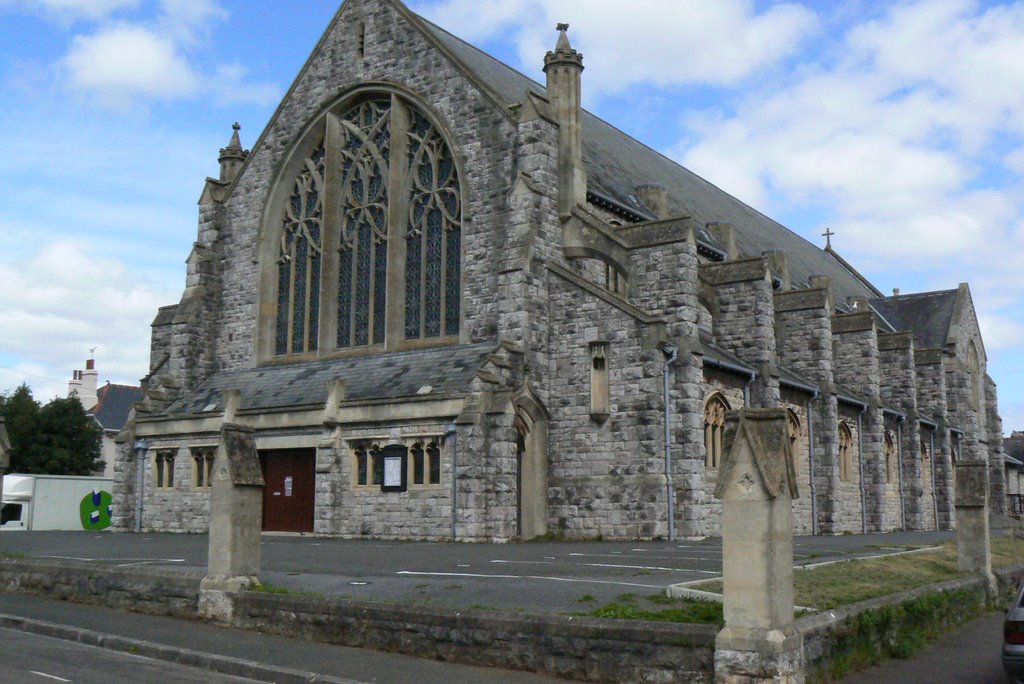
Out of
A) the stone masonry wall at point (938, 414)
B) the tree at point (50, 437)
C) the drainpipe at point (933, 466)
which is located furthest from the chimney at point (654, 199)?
the tree at point (50, 437)

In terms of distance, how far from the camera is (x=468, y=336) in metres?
25.9

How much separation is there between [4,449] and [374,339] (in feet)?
35.3

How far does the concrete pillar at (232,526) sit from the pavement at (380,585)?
429 millimetres

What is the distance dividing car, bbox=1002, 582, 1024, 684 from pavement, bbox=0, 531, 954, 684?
3.83m

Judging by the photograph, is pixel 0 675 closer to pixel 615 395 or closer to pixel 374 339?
pixel 615 395

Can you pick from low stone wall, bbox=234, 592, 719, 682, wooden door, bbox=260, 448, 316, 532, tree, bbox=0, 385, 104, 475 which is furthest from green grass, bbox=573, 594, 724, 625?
tree, bbox=0, 385, 104, 475

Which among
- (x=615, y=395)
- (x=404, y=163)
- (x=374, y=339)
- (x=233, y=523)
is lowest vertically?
(x=233, y=523)

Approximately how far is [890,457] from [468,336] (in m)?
18.9

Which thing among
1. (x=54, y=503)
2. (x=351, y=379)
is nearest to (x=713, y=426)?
(x=351, y=379)

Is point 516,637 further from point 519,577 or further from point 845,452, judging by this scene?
point 845,452

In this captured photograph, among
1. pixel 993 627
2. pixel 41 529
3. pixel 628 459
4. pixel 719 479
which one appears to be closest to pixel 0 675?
pixel 719 479

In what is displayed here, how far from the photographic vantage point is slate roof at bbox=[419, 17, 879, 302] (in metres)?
30.4

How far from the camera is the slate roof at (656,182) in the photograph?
3044cm

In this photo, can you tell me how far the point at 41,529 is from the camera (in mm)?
37469
